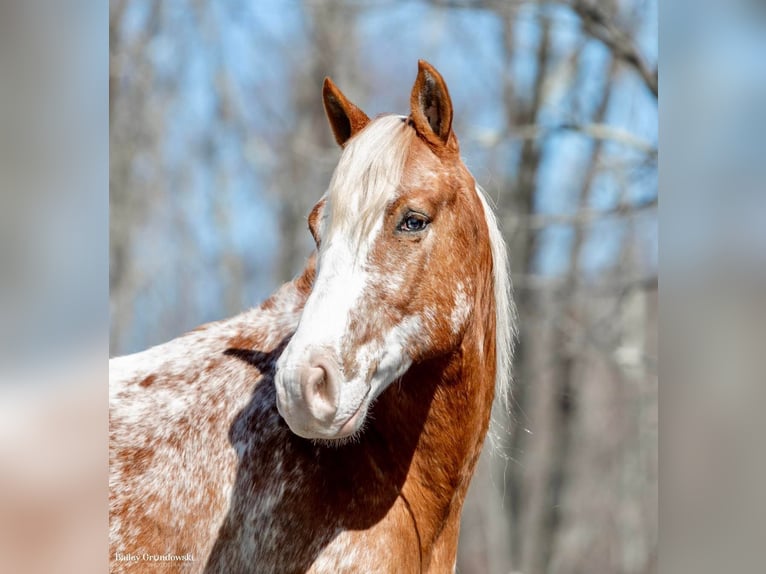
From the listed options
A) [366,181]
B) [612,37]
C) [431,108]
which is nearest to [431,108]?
[431,108]

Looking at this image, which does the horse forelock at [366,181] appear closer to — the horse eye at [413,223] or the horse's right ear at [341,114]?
the horse eye at [413,223]

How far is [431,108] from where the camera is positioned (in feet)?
6.21

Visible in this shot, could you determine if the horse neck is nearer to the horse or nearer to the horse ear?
the horse

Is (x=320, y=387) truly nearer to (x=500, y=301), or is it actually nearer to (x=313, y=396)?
(x=313, y=396)

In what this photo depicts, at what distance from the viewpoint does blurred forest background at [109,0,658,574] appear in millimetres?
3791

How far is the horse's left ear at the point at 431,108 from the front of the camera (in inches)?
72.6

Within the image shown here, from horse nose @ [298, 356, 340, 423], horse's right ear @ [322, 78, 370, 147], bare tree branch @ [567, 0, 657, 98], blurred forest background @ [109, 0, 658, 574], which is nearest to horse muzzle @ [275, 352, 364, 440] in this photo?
horse nose @ [298, 356, 340, 423]

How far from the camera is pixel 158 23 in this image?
378cm

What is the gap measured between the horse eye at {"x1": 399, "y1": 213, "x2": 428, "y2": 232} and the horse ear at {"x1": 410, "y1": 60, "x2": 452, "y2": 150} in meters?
0.24

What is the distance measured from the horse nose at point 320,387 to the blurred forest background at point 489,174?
225 centimetres
